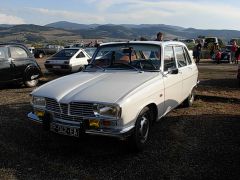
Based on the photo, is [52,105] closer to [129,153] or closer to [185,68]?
[129,153]

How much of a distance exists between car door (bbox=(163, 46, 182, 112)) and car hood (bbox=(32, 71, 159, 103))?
0.37m

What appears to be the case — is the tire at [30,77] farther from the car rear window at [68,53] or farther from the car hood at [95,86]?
the car hood at [95,86]

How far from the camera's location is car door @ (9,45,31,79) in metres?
12.0

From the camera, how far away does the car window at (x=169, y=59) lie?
6837mm

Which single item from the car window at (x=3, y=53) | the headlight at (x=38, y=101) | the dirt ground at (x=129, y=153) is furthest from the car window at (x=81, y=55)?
the headlight at (x=38, y=101)

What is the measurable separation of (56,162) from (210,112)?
4644 millimetres

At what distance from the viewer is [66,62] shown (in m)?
17.6

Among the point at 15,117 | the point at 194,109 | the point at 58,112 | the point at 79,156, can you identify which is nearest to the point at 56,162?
the point at 79,156

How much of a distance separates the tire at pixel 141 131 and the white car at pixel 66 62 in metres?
12.2

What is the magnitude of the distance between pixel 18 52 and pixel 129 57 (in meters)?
6.77

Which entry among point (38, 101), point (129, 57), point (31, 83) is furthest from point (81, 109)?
point (31, 83)

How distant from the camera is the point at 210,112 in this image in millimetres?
8523

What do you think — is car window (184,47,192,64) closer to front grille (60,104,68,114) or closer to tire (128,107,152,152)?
tire (128,107,152,152)

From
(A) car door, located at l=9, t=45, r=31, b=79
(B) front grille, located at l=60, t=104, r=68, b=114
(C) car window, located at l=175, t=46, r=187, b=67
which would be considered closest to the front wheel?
(B) front grille, located at l=60, t=104, r=68, b=114
